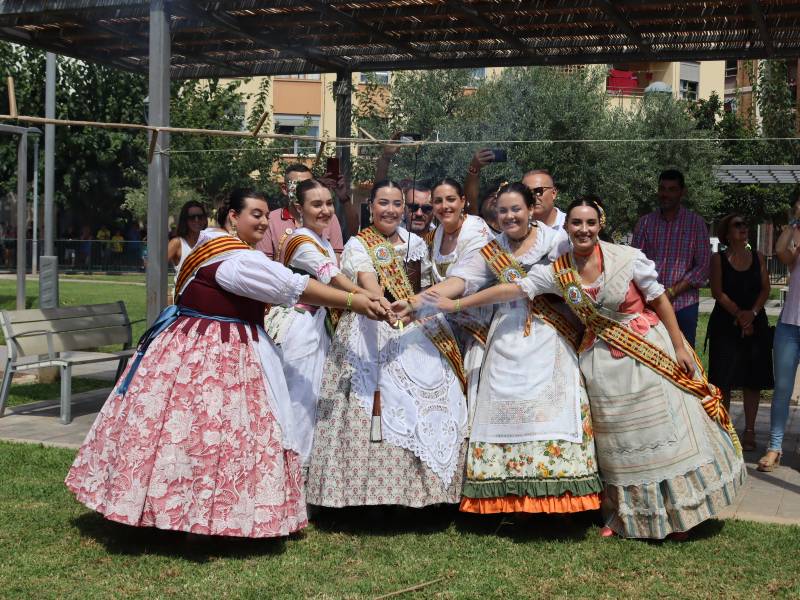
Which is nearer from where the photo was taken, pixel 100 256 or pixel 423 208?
pixel 423 208

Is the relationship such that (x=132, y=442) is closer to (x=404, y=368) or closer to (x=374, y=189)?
(x=404, y=368)

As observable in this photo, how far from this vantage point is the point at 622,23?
6.98 meters

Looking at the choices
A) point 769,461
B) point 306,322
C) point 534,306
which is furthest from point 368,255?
point 769,461

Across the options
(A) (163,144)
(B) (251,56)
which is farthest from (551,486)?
(B) (251,56)

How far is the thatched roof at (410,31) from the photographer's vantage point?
684 centimetres

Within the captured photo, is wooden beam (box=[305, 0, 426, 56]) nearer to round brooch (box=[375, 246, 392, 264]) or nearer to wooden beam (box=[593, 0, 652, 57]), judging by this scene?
wooden beam (box=[593, 0, 652, 57])

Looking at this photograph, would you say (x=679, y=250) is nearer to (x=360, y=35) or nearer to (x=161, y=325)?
(x=360, y=35)

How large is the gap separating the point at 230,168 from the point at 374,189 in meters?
18.1

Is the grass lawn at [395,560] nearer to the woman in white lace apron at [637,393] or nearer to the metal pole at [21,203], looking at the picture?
the woman in white lace apron at [637,393]

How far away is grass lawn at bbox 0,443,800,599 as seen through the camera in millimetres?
4320

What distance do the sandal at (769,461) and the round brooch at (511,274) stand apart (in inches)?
96.9

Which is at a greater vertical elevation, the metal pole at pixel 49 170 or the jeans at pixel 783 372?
the metal pole at pixel 49 170

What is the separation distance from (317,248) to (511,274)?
3.49 ft

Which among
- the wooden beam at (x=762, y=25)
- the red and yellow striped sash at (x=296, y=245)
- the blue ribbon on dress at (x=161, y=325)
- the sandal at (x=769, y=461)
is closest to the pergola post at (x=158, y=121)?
the red and yellow striped sash at (x=296, y=245)
